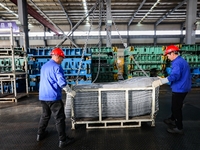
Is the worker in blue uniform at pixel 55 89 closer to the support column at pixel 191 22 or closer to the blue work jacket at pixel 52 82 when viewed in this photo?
the blue work jacket at pixel 52 82

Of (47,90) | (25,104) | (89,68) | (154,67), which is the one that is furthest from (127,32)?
(47,90)

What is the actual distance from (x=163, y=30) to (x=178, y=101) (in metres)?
20.0

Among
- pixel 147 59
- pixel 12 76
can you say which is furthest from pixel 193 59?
pixel 12 76

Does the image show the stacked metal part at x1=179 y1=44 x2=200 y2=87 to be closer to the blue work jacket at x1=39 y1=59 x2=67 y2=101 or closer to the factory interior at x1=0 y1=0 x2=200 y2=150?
the factory interior at x1=0 y1=0 x2=200 y2=150

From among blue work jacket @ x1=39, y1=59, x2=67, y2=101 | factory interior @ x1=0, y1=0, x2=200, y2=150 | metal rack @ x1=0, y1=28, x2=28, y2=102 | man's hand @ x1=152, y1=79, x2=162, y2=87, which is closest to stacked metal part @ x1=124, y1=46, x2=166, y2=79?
factory interior @ x1=0, y1=0, x2=200, y2=150

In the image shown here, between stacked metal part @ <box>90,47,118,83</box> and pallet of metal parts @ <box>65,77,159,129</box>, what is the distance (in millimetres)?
5417

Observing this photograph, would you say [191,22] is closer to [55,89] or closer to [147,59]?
[147,59]

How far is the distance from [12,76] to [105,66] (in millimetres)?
4990

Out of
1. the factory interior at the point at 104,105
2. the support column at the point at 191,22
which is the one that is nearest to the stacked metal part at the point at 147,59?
the factory interior at the point at 104,105

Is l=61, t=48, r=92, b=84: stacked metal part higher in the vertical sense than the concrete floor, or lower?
higher

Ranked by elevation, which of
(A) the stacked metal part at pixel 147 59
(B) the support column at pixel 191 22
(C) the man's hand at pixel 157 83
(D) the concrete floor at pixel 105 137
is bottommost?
(D) the concrete floor at pixel 105 137

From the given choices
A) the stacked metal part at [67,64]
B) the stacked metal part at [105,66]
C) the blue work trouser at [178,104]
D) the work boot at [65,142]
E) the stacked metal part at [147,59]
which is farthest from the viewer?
the stacked metal part at [105,66]

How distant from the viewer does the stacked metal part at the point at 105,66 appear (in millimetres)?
8922

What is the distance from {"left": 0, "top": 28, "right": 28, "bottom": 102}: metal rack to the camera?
588 cm
